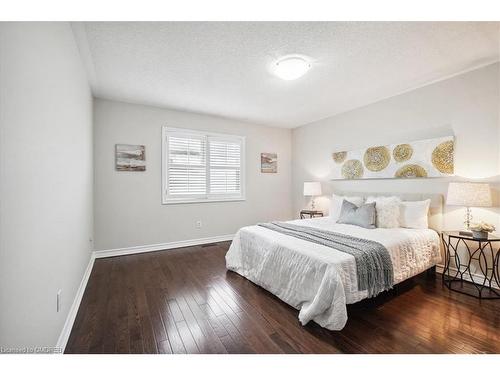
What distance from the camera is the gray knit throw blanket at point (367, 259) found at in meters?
1.87

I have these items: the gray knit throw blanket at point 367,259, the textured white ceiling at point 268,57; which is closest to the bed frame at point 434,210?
the gray knit throw blanket at point 367,259

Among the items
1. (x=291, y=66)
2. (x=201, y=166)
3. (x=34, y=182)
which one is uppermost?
(x=291, y=66)

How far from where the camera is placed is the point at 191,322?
6.07ft

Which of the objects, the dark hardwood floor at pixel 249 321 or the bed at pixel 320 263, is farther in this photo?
the bed at pixel 320 263

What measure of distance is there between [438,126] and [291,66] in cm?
213

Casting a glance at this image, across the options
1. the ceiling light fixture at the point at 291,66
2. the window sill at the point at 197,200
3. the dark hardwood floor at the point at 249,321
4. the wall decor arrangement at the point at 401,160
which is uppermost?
the ceiling light fixture at the point at 291,66

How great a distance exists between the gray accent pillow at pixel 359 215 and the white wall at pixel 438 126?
0.65 meters

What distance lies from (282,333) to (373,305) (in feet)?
3.36

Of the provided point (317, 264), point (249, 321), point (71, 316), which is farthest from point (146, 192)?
point (317, 264)

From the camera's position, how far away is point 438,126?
2875 millimetres

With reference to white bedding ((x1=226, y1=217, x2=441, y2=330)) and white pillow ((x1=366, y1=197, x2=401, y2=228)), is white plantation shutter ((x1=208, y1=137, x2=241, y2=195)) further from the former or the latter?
white pillow ((x1=366, y1=197, x2=401, y2=228))
